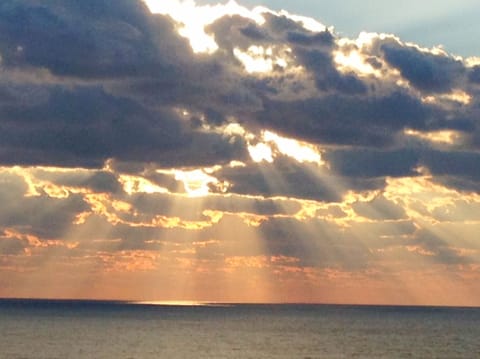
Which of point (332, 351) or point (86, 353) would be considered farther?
point (332, 351)

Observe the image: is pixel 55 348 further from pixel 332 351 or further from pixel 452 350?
pixel 452 350

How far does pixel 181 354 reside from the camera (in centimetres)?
16938

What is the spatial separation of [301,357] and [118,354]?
31060 mm

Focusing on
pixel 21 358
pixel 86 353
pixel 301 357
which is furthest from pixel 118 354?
pixel 301 357

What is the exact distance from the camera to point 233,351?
7156 inches

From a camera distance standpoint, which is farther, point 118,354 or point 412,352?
point 412,352

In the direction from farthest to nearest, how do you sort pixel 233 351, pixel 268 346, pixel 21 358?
1. pixel 268 346
2. pixel 233 351
3. pixel 21 358

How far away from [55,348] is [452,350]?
7534 cm

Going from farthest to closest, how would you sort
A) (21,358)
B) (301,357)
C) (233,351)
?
(233,351)
(301,357)
(21,358)

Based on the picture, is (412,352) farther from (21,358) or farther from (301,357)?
(21,358)

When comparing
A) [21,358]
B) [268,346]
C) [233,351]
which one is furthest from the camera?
[268,346]

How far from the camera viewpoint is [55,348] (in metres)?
183

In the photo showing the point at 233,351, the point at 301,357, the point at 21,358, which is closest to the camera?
the point at 21,358

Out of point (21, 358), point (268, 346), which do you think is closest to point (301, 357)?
point (268, 346)
